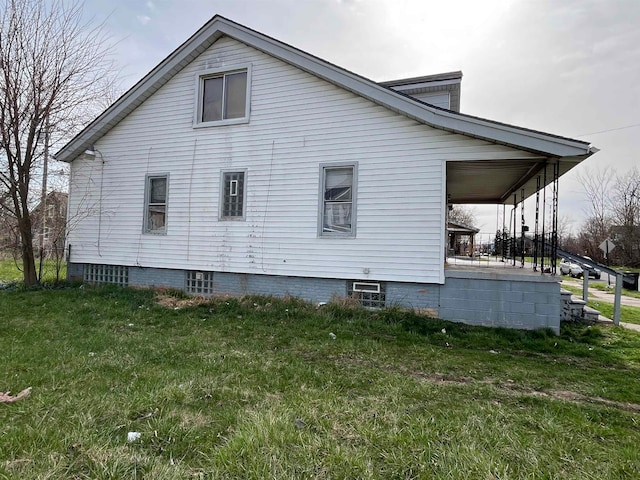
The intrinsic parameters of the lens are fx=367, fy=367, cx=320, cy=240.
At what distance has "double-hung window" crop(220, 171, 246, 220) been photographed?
8.55 meters

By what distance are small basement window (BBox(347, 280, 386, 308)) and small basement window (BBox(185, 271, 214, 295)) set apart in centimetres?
345

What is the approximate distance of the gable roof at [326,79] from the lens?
6.22m

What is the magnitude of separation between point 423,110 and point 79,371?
6.55m

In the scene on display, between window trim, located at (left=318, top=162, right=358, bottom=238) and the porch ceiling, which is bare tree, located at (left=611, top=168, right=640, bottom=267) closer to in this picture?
the porch ceiling

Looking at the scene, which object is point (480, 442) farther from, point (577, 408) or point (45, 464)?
point (45, 464)

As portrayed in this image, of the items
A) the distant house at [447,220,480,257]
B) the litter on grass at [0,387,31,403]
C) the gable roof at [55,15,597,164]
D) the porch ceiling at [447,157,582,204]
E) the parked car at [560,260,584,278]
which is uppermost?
the gable roof at [55,15,597,164]

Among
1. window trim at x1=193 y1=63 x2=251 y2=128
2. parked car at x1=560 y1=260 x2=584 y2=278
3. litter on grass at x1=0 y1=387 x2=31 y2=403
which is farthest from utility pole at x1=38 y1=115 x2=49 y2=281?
parked car at x1=560 y1=260 x2=584 y2=278

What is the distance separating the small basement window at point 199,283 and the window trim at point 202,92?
3.62 metres

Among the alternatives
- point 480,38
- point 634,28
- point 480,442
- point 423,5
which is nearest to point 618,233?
point 634,28

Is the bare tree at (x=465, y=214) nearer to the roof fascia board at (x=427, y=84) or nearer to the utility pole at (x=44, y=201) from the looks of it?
the roof fascia board at (x=427, y=84)

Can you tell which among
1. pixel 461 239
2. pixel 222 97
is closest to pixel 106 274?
pixel 222 97

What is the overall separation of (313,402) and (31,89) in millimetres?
10826

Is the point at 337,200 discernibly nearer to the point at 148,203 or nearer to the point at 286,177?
the point at 286,177

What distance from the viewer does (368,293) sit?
756cm
